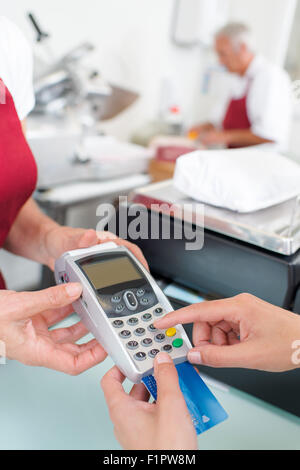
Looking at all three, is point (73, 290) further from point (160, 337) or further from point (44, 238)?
point (44, 238)

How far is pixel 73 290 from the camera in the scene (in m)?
0.51

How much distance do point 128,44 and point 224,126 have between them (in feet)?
2.19

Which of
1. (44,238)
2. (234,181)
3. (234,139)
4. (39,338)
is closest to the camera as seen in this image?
(39,338)

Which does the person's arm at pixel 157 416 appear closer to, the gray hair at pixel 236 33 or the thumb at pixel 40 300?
the thumb at pixel 40 300

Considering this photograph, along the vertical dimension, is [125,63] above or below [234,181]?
above

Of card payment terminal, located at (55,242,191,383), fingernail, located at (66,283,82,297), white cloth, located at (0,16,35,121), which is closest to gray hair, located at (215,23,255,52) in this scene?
white cloth, located at (0,16,35,121)

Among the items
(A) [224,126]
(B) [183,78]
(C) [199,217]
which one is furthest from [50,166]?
(B) [183,78]

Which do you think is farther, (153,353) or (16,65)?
(16,65)

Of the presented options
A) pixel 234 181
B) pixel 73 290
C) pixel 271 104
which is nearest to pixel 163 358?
pixel 73 290

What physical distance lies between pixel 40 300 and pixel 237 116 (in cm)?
193

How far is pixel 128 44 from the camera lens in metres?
1.96

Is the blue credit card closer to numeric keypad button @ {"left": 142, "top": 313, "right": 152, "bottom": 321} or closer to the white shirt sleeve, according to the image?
numeric keypad button @ {"left": 142, "top": 313, "right": 152, "bottom": 321}

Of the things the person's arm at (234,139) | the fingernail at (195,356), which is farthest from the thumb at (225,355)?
the person's arm at (234,139)
